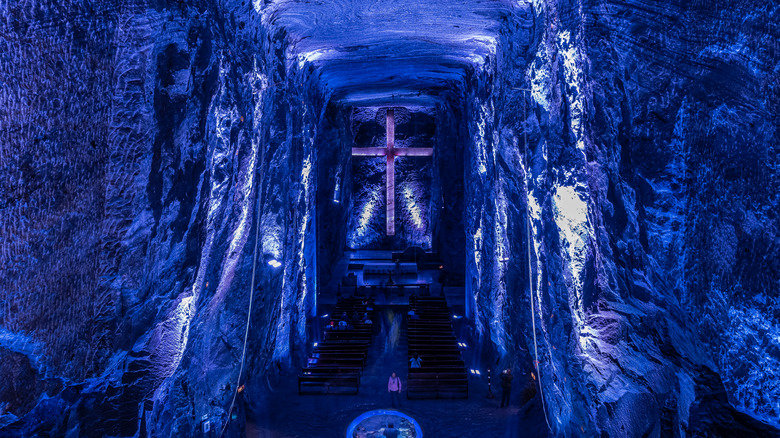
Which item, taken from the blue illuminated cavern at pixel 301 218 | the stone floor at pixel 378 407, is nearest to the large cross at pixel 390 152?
the blue illuminated cavern at pixel 301 218

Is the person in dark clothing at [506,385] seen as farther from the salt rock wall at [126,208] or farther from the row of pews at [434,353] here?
the salt rock wall at [126,208]

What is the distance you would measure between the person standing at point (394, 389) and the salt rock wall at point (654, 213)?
3.01m

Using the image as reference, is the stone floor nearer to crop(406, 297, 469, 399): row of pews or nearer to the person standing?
the person standing

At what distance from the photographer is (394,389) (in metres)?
9.36

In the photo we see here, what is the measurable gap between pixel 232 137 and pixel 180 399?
3.38 metres

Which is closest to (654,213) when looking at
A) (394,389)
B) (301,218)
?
(394,389)

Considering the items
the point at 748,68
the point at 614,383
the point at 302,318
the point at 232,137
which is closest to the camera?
the point at 748,68

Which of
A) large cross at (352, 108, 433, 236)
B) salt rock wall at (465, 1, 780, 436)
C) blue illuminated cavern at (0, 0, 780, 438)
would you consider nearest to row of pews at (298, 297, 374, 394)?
blue illuminated cavern at (0, 0, 780, 438)

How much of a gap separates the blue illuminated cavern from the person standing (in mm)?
81

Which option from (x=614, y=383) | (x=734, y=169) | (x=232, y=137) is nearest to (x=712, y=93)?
Result: (x=734, y=169)

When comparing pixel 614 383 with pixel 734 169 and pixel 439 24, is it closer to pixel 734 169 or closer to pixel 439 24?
pixel 734 169

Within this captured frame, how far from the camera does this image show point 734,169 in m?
3.35

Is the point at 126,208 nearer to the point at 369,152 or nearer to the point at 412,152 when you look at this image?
the point at 369,152

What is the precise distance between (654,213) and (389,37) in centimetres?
665
